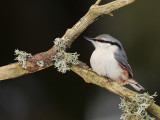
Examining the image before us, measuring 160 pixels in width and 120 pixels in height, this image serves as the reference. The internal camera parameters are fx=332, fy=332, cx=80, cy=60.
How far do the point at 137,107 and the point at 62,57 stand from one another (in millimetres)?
370

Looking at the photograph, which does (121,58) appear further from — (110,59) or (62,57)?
(62,57)

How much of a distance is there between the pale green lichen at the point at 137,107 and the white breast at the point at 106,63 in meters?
0.25

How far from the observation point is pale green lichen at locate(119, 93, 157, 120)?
129cm

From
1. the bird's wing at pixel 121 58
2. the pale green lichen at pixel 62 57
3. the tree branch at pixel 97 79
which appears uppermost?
the bird's wing at pixel 121 58

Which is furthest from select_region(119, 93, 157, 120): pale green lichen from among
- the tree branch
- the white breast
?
the white breast

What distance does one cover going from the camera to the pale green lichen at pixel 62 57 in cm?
138

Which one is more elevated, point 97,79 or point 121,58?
point 121,58

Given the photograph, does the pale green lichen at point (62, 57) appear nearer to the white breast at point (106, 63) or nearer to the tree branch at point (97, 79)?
the tree branch at point (97, 79)

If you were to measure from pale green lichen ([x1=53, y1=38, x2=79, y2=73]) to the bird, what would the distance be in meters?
0.17

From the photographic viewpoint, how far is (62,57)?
4.58 feet

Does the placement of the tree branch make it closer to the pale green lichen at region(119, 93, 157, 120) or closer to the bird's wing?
the pale green lichen at region(119, 93, 157, 120)

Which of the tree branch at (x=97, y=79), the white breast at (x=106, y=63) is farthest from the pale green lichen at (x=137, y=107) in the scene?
the white breast at (x=106, y=63)

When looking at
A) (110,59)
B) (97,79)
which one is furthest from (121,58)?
(97,79)

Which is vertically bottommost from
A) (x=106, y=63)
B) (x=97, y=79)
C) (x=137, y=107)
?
(x=137, y=107)
